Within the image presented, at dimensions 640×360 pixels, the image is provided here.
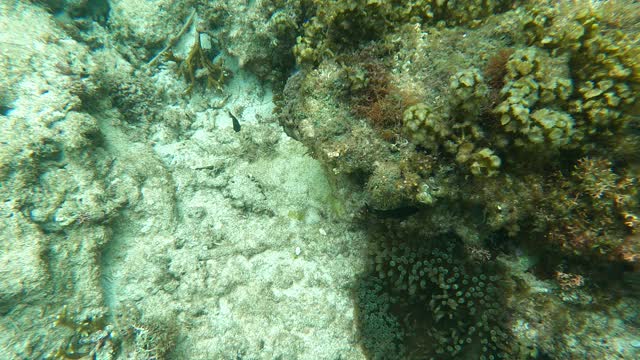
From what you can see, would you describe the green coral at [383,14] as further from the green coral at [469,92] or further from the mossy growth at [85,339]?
the mossy growth at [85,339]

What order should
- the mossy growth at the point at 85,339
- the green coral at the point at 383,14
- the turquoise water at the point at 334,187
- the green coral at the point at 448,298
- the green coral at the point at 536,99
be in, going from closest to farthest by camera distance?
the green coral at the point at 536,99 → the turquoise water at the point at 334,187 → the green coral at the point at 448,298 → the green coral at the point at 383,14 → the mossy growth at the point at 85,339

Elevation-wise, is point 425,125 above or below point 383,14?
below

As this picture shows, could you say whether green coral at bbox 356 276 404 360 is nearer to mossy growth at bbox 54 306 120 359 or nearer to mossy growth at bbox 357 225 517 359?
mossy growth at bbox 357 225 517 359

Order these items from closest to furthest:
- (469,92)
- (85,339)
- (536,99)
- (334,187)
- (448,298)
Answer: (536,99) < (469,92) < (448,298) < (85,339) < (334,187)

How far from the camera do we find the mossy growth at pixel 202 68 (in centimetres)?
616

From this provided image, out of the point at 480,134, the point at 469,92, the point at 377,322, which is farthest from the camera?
the point at 377,322

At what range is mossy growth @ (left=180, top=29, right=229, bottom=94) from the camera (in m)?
6.16

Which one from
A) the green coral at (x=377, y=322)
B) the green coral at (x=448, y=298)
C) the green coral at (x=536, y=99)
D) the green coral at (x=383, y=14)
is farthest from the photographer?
the green coral at (x=377, y=322)

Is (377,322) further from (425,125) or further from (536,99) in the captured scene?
(536,99)

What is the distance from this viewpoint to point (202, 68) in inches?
248

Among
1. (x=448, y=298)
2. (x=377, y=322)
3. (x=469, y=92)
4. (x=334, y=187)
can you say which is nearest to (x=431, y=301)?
(x=448, y=298)

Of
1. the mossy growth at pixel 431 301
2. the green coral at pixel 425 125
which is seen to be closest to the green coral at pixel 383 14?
the green coral at pixel 425 125

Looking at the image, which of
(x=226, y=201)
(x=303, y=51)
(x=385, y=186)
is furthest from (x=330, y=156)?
(x=226, y=201)

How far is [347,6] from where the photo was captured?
Result: 376cm
